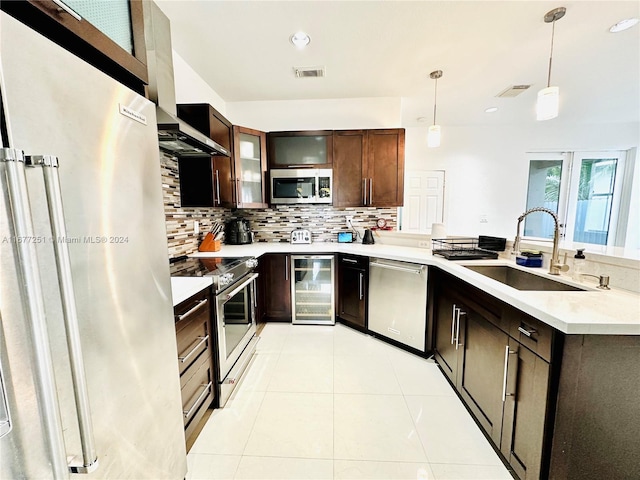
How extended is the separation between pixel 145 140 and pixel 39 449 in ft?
2.96

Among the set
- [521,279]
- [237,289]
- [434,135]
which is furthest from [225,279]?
[434,135]

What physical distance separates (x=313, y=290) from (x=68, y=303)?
98.9 inches

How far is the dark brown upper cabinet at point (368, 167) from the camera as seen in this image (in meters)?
3.03

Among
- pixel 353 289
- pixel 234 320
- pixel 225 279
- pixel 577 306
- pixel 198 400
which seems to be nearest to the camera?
pixel 577 306

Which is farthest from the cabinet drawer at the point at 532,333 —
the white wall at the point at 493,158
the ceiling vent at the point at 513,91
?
the white wall at the point at 493,158

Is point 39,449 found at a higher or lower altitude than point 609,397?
higher

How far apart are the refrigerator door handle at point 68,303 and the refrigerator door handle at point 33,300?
0.04 meters

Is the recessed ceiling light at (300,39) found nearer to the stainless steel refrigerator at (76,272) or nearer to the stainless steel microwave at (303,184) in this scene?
the stainless steel microwave at (303,184)

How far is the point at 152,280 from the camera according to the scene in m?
0.95

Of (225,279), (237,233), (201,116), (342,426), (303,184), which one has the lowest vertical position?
(342,426)

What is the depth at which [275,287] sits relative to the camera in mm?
2936

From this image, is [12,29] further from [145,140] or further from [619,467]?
[619,467]

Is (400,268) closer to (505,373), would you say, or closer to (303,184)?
(505,373)

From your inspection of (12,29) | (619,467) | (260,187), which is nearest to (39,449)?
(12,29)
